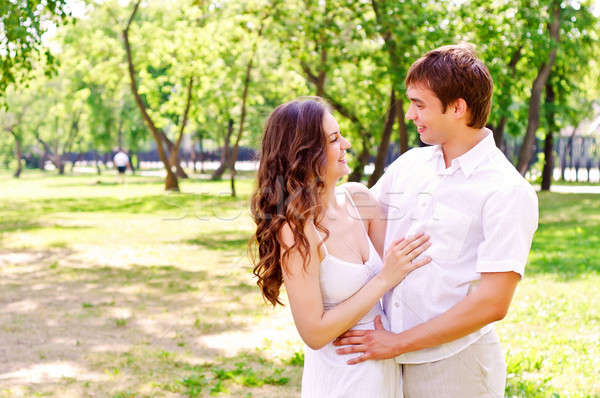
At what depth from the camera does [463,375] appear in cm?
244

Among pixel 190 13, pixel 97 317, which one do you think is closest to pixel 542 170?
pixel 190 13

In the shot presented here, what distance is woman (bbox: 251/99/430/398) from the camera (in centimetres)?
242

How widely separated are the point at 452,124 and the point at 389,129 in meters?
18.0

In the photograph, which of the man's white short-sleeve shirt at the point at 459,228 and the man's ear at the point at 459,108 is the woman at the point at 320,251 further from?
the man's ear at the point at 459,108

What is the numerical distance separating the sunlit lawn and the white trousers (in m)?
2.81

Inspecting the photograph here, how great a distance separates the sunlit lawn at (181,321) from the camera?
6027 mm

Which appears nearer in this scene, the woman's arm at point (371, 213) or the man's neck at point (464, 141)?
the man's neck at point (464, 141)

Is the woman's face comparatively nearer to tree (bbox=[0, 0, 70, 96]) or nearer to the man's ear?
the man's ear

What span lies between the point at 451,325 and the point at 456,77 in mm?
829

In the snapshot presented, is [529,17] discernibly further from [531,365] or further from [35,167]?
[35,167]

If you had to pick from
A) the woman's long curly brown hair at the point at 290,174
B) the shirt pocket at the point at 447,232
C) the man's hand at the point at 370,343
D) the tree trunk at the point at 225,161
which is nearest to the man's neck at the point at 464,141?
the shirt pocket at the point at 447,232

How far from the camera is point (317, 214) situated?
2.54 m

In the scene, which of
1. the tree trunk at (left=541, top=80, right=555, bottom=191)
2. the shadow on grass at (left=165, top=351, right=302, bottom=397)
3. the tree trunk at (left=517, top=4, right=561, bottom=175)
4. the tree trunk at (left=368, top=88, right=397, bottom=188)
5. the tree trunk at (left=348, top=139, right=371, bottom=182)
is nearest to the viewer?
the shadow on grass at (left=165, top=351, right=302, bottom=397)

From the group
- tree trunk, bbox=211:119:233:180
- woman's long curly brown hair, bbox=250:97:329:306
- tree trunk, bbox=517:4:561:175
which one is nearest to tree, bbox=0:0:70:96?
woman's long curly brown hair, bbox=250:97:329:306
